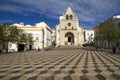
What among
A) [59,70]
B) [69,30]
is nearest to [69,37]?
[69,30]

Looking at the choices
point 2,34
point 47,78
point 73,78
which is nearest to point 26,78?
point 47,78

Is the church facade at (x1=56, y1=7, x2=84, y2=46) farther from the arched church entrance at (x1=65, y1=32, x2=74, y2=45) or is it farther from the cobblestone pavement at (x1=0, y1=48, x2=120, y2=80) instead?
the cobblestone pavement at (x1=0, y1=48, x2=120, y2=80)

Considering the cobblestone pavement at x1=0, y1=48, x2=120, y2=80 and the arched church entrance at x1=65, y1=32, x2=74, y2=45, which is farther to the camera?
the arched church entrance at x1=65, y1=32, x2=74, y2=45

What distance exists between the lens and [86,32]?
108 metres

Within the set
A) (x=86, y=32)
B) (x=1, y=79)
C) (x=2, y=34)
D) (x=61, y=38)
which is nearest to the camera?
(x=1, y=79)

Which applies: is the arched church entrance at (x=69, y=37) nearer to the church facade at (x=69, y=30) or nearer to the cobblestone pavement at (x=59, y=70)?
the church facade at (x=69, y=30)

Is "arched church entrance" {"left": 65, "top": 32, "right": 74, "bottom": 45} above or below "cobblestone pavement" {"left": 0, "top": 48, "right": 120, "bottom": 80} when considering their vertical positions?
above

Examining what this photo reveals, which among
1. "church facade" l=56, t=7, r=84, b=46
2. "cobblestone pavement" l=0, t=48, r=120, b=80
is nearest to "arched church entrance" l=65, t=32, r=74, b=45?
"church facade" l=56, t=7, r=84, b=46

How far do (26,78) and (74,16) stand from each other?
67153 millimetres

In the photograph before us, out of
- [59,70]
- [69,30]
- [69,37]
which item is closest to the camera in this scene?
[59,70]

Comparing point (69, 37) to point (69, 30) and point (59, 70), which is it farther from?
point (59, 70)

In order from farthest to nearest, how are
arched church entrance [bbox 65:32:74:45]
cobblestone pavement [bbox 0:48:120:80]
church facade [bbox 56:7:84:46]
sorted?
arched church entrance [bbox 65:32:74:45], church facade [bbox 56:7:84:46], cobblestone pavement [bbox 0:48:120:80]

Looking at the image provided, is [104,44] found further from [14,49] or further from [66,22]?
[14,49]

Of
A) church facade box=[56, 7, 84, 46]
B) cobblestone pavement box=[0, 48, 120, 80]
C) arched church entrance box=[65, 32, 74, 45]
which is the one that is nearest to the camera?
cobblestone pavement box=[0, 48, 120, 80]
